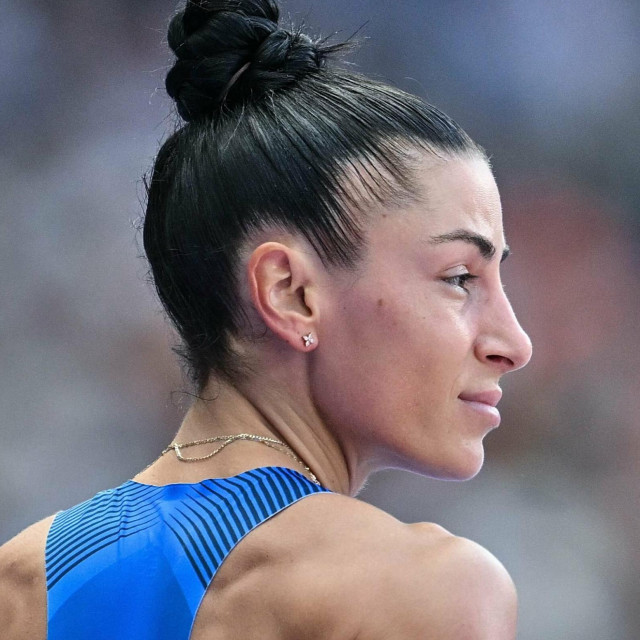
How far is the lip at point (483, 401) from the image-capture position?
148cm

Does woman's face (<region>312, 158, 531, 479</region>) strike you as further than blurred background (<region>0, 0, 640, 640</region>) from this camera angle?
No

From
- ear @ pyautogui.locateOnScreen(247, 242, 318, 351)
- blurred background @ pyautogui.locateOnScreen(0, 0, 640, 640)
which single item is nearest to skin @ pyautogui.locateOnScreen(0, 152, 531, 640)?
ear @ pyautogui.locateOnScreen(247, 242, 318, 351)

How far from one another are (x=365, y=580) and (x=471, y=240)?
54cm

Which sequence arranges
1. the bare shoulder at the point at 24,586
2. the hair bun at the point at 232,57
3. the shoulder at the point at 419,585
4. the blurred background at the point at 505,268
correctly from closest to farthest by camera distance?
the shoulder at the point at 419,585 < the bare shoulder at the point at 24,586 < the hair bun at the point at 232,57 < the blurred background at the point at 505,268

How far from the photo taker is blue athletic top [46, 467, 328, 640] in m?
1.22

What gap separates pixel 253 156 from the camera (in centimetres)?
146

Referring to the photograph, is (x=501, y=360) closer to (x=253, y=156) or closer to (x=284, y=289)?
(x=284, y=289)

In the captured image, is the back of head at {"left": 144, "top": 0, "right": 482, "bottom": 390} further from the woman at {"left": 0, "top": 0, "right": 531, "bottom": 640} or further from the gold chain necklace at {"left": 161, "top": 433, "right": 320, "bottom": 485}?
the gold chain necklace at {"left": 161, "top": 433, "right": 320, "bottom": 485}

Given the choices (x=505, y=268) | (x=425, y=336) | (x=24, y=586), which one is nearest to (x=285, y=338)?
(x=425, y=336)

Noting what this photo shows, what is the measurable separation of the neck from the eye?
10.9 inches

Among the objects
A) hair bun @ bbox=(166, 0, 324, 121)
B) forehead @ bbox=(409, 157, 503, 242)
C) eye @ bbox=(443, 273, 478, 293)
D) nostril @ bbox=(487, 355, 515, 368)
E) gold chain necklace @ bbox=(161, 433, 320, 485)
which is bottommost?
gold chain necklace @ bbox=(161, 433, 320, 485)

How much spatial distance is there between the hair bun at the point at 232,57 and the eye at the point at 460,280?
1.41 feet

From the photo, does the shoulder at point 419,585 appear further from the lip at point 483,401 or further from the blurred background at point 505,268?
the blurred background at point 505,268

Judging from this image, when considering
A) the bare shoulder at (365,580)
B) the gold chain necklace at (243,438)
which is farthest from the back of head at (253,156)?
the bare shoulder at (365,580)
